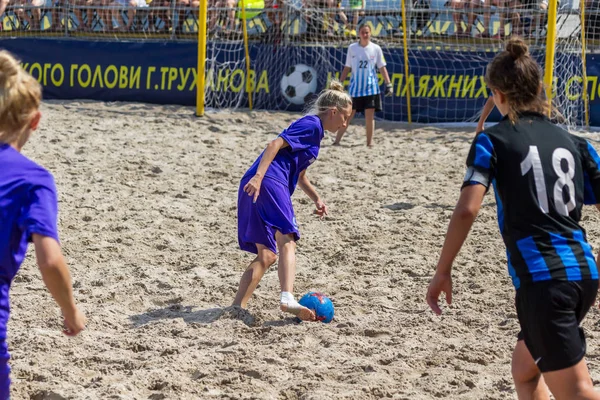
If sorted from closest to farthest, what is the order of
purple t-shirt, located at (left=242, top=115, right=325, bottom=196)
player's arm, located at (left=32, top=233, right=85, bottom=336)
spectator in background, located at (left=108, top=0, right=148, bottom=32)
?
player's arm, located at (left=32, top=233, right=85, bottom=336), purple t-shirt, located at (left=242, top=115, right=325, bottom=196), spectator in background, located at (left=108, top=0, right=148, bottom=32)

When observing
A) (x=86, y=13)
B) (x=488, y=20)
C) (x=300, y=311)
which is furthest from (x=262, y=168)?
(x=86, y=13)

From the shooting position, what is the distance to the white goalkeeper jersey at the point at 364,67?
433 inches

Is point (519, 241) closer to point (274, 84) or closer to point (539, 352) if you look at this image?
point (539, 352)

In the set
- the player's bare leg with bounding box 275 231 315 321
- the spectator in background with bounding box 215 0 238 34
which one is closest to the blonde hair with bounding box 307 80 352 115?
the player's bare leg with bounding box 275 231 315 321

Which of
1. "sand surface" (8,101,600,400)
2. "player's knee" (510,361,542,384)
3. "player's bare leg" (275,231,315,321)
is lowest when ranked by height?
"sand surface" (8,101,600,400)

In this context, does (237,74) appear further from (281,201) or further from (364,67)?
(281,201)

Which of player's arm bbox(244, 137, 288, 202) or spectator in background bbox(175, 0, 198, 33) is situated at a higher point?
spectator in background bbox(175, 0, 198, 33)

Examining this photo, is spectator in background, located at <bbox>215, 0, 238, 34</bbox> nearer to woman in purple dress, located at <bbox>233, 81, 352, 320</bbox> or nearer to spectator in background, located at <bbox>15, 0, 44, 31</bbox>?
spectator in background, located at <bbox>15, 0, 44, 31</bbox>

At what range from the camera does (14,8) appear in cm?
1469

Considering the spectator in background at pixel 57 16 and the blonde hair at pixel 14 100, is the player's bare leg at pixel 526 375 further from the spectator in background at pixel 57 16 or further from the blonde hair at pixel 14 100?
the spectator in background at pixel 57 16

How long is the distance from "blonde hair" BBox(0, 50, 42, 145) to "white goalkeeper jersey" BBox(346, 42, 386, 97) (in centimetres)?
873

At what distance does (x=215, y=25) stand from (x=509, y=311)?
31.1 ft

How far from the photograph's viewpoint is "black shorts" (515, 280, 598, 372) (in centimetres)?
270

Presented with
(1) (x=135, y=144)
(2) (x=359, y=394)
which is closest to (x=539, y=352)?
(2) (x=359, y=394)
